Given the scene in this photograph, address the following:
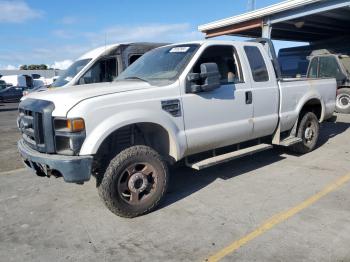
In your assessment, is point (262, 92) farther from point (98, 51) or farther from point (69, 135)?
point (98, 51)

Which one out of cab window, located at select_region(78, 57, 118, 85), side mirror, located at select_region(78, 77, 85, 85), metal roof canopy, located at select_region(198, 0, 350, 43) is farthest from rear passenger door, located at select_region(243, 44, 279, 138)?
metal roof canopy, located at select_region(198, 0, 350, 43)

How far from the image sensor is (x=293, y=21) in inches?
669

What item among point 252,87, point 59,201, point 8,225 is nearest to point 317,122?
point 252,87

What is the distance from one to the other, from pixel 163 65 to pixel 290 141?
266 cm

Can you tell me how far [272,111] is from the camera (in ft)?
19.1

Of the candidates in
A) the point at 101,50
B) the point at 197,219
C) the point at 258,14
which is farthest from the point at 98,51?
the point at 258,14

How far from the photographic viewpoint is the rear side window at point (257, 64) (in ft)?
18.2

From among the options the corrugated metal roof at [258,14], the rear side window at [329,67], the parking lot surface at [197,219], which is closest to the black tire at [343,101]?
the rear side window at [329,67]

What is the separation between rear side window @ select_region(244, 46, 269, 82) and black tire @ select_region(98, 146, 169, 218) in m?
2.19

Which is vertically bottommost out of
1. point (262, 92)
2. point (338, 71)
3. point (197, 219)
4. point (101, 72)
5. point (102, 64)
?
point (197, 219)

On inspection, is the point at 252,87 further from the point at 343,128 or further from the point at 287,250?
the point at 343,128

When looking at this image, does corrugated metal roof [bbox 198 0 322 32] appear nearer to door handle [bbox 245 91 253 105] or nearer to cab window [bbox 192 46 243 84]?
cab window [bbox 192 46 243 84]

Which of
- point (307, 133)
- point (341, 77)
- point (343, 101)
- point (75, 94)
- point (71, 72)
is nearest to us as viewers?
point (75, 94)

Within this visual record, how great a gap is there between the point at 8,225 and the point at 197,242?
7.11 ft
